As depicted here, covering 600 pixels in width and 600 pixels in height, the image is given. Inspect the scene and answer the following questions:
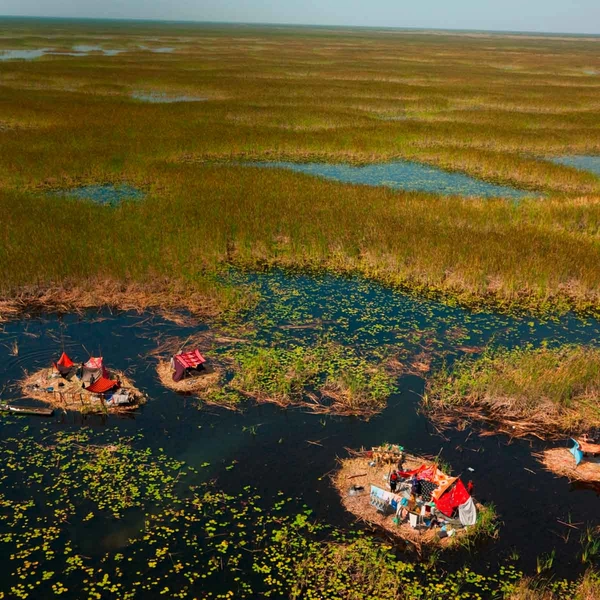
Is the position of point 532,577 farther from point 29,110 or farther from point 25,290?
point 29,110

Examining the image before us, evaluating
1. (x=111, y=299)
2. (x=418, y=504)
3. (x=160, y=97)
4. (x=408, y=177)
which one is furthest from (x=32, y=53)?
(x=418, y=504)

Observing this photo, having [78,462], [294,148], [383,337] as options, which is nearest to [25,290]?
[78,462]

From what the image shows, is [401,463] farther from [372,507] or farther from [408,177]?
[408,177]

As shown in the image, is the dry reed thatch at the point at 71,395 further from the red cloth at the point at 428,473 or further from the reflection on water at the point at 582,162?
the reflection on water at the point at 582,162

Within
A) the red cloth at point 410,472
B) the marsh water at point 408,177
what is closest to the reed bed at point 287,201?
the marsh water at point 408,177

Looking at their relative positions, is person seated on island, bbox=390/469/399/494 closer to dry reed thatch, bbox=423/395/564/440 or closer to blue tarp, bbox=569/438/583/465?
dry reed thatch, bbox=423/395/564/440

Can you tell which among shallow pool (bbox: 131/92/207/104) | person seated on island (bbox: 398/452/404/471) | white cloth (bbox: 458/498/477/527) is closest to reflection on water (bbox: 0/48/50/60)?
shallow pool (bbox: 131/92/207/104)
